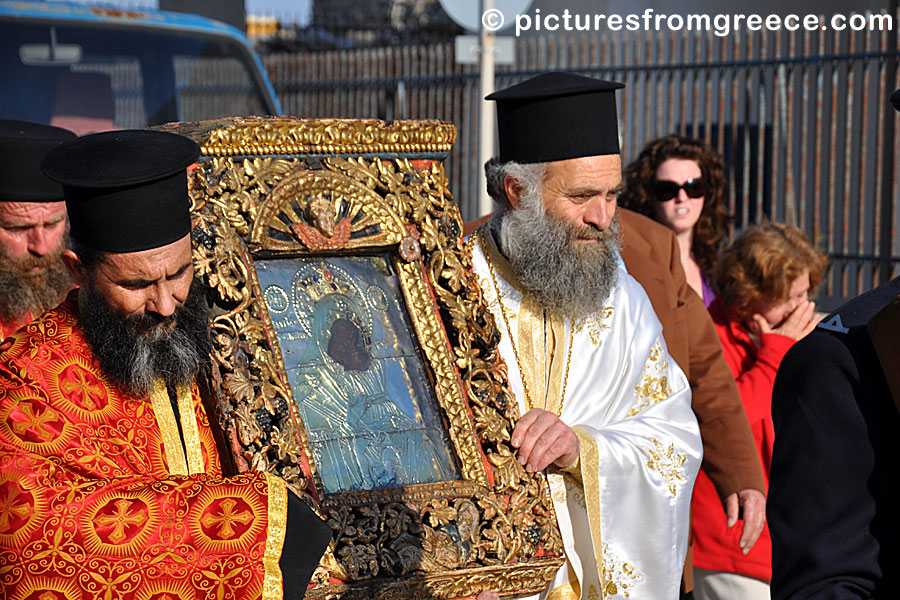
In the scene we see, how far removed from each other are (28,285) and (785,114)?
318 inches

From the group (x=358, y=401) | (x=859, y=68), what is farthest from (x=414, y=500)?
(x=859, y=68)

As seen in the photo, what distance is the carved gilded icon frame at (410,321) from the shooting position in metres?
2.64

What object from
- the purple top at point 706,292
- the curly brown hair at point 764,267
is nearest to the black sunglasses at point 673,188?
the purple top at point 706,292

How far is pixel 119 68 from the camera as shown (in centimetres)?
710

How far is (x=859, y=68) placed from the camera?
33.1 ft

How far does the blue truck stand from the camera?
21.6ft

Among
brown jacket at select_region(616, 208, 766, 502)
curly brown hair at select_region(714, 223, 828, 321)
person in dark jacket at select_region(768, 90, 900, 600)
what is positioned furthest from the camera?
curly brown hair at select_region(714, 223, 828, 321)

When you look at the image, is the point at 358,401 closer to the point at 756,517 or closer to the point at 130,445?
the point at 130,445

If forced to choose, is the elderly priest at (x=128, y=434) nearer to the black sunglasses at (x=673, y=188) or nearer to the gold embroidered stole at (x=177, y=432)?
the gold embroidered stole at (x=177, y=432)

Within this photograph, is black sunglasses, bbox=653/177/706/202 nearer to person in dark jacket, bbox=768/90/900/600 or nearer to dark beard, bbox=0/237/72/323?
dark beard, bbox=0/237/72/323

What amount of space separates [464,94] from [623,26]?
83.1 inches

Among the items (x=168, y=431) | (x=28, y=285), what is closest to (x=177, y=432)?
(x=168, y=431)

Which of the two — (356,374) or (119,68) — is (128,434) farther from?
(119,68)

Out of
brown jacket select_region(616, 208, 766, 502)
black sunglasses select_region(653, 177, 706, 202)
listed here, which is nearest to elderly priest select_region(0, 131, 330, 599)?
brown jacket select_region(616, 208, 766, 502)
